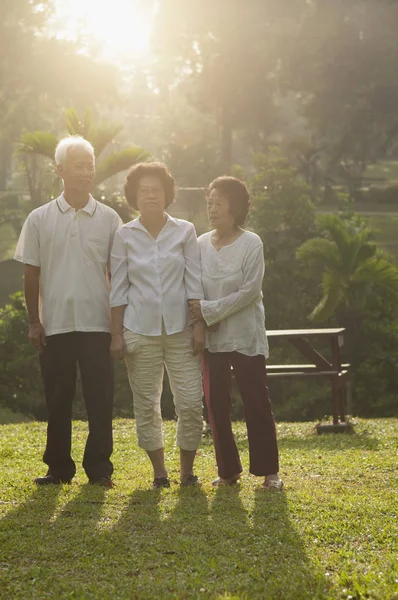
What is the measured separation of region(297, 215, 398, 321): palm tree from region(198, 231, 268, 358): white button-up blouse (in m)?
19.8

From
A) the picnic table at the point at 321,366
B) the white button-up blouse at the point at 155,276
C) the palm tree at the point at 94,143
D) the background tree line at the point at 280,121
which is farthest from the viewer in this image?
the background tree line at the point at 280,121

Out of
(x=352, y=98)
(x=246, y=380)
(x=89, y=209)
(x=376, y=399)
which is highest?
(x=352, y=98)

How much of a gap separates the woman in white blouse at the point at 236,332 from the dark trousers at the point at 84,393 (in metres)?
0.70

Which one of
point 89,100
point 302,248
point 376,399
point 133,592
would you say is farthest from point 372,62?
point 133,592

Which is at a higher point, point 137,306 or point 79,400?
point 137,306

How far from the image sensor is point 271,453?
20.9ft

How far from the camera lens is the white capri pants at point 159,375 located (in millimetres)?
6176

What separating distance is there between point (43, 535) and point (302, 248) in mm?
22114

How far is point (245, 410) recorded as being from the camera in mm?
6312

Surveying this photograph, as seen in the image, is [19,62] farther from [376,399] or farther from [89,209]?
[89,209]

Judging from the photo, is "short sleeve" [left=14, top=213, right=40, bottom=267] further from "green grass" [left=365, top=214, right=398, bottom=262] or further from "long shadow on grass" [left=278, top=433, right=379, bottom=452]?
"green grass" [left=365, top=214, right=398, bottom=262]

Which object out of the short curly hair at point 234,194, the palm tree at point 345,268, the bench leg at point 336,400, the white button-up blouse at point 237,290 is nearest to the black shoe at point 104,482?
the white button-up blouse at point 237,290

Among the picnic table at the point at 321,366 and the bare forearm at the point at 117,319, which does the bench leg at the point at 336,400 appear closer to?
the picnic table at the point at 321,366

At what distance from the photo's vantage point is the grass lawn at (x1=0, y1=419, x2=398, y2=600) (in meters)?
4.29
